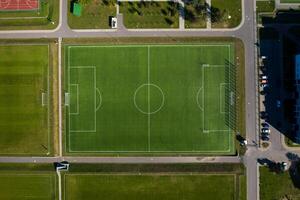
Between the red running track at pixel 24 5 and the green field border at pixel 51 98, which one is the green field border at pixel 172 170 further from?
the red running track at pixel 24 5

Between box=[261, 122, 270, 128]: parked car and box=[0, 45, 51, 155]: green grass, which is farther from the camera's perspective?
box=[0, 45, 51, 155]: green grass

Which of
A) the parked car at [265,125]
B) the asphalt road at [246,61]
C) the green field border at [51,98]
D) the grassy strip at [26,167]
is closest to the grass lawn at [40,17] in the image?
the asphalt road at [246,61]

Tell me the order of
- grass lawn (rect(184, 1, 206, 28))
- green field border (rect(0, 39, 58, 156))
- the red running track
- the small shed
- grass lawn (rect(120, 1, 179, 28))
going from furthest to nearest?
the red running track
green field border (rect(0, 39, 58, 156))
the small shed
grass lawn (rect(120, 1, 179, 28))
grass lawn (rect(184, 1, 206, 28))

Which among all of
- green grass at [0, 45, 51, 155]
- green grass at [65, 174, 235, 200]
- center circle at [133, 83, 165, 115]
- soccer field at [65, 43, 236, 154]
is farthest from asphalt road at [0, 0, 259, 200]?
center circle at [133, 83, 165, 115]

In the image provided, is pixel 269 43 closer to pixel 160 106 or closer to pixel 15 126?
pixel 160 106

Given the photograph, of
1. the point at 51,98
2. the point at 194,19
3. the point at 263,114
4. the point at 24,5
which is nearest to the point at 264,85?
the point at 263,114

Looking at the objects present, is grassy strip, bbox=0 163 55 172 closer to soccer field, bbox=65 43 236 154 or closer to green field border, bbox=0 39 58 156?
green field border, bbox=0 39 58 156
